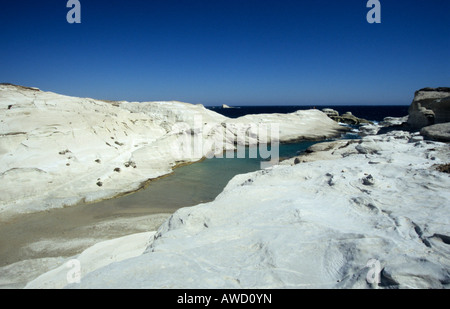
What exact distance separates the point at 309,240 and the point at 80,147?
1323 cm

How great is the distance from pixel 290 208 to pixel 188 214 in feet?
7.17

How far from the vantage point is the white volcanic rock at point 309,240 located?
111 inches

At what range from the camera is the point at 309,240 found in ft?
11.8

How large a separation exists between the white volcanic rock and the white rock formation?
772 centimetres

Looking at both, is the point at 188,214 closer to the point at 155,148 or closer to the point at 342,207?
the point at 342,207

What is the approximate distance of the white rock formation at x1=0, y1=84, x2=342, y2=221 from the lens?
988 cm

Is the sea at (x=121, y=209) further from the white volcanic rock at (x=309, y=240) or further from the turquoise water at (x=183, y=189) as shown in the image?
the white volcanic rock at (x=309, y=240)

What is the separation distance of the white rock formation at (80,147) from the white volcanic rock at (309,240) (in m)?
7.72
